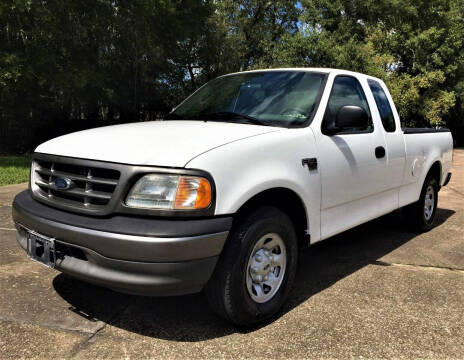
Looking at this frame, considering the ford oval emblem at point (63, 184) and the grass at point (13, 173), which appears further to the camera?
the grass at point (13, 173)

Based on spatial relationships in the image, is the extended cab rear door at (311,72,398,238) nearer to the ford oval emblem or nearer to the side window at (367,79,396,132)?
the side window at (367,79,396,132)

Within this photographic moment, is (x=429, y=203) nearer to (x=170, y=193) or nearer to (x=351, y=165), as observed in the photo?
(x=351, y=165)

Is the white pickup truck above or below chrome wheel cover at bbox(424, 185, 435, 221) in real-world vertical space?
above

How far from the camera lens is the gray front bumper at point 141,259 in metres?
2.48

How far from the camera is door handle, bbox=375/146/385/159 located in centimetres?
420

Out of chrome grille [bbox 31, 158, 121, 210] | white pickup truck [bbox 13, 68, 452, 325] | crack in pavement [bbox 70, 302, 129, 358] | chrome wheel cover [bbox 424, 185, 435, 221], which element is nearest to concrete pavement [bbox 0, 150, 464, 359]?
crack in pavement [bbox 70, 302, 129, 358]

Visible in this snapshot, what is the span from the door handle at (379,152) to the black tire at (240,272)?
5.04ft

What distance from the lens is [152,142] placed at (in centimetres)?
285

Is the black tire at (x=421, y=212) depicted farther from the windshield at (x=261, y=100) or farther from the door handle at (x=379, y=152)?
the windshield at (x=261, y=100)

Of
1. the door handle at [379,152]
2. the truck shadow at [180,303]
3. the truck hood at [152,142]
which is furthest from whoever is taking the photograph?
the door handle at [379,152]

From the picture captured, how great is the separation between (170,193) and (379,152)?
2.42 m

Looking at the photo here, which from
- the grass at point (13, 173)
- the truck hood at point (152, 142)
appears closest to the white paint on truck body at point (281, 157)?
the truck hood at point (152, 142)

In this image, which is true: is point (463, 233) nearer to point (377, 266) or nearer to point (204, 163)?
point (377, 266)

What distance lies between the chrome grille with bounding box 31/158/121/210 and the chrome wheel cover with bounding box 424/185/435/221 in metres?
4.33
